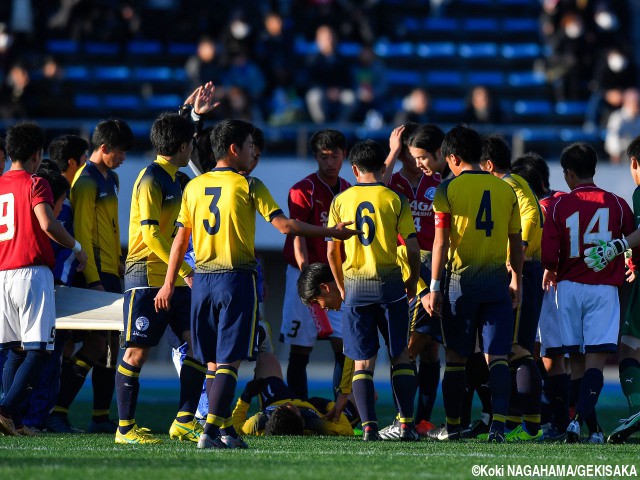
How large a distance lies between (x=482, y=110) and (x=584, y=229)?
29.7 feet

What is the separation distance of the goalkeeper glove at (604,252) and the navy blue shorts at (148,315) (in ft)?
9.24

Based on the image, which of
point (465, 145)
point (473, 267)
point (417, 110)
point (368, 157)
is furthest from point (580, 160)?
point (417, 110)

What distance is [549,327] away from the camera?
9.92 meters

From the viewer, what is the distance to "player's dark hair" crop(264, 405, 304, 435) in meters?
9.15

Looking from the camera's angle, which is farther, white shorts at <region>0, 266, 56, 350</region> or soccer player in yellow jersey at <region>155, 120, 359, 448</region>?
white shorts at <region>0, 266, 56, 350</region>

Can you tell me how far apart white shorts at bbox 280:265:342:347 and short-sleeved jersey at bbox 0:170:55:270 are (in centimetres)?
226

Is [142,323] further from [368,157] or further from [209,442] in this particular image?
[368,157]

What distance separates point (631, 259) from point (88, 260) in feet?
13.7

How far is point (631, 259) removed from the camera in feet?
30.0

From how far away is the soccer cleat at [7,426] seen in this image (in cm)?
867

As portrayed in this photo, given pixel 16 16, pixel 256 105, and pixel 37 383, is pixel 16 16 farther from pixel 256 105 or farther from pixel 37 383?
pixel 37 383

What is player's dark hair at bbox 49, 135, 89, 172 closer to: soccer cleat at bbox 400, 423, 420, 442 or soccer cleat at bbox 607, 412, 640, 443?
soccer cleat at bbox 400, 423, 420, 442

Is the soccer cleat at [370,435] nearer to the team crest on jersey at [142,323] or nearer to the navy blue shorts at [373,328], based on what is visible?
the navy blue shorts at [373,328]

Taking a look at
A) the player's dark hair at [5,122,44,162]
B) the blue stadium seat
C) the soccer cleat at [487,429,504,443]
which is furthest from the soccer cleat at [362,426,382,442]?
the blue stadium seat
